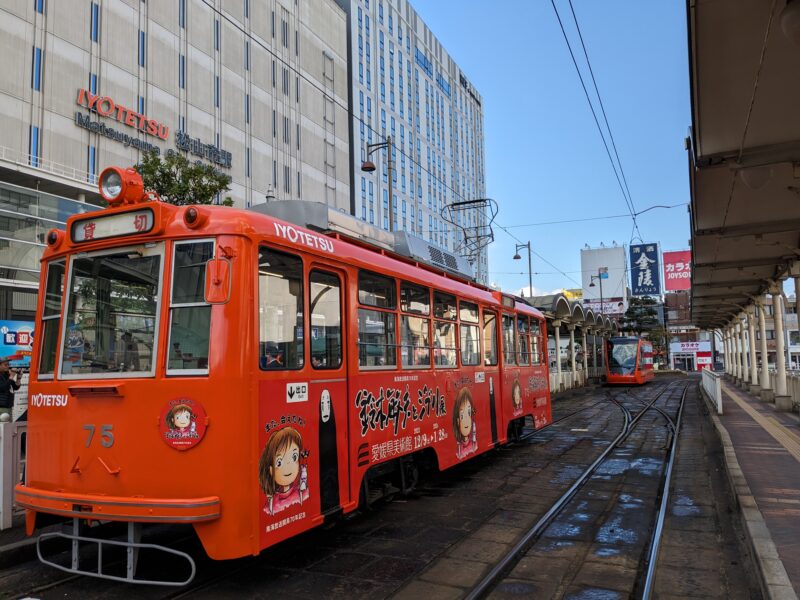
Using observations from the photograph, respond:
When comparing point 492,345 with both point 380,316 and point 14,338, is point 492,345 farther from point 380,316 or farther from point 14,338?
point 14,338

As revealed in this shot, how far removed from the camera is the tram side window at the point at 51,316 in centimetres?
504

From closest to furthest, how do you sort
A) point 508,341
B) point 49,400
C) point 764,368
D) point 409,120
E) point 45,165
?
point 49,400 < point 508,341 < point 764,368 < point 45,165 < point 409,120

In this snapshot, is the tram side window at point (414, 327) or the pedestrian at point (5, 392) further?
the pedestrian at point (5, 392)

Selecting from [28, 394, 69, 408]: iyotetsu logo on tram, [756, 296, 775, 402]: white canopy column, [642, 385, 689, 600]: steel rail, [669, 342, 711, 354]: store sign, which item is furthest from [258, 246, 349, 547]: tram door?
[669, 342, 711, 354]: store sign

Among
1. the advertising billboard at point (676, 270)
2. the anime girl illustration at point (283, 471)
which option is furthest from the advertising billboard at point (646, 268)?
the anime girl illustration at point (283, 471)

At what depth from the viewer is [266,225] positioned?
15.8 ft

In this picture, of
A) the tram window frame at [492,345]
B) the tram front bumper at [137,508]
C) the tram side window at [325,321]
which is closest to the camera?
the tram front bumper at [137,508]

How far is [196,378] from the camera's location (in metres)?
4.37

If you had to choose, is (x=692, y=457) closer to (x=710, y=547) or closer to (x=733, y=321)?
(x=710, y=547)

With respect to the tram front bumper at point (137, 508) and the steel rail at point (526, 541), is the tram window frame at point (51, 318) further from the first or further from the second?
the steel rail at point (526, 541)

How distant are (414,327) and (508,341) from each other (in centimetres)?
420

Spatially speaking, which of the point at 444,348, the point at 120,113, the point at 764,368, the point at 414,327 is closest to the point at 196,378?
the point at 414,327

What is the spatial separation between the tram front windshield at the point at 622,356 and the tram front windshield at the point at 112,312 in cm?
3524

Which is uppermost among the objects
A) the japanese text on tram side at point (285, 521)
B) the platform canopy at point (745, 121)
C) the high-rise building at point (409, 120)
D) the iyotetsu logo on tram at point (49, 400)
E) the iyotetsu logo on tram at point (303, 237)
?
the high-rise building at point (409, 120)
